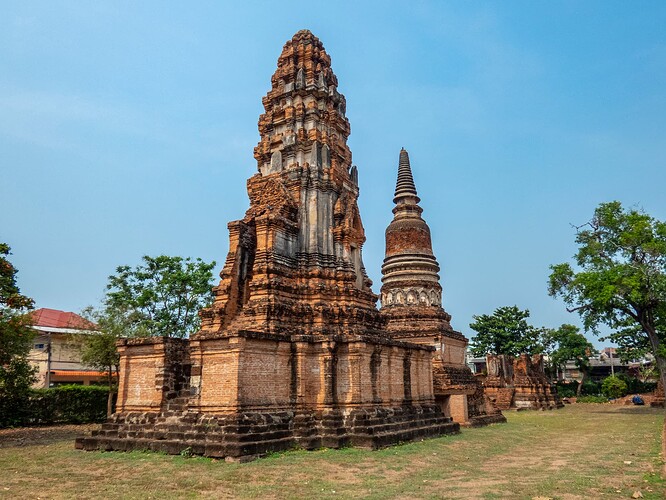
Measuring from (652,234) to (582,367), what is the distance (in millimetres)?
32703

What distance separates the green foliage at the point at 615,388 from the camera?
54.1 m

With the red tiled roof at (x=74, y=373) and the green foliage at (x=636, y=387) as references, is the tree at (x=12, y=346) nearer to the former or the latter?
the red tiled roof at (x=74, y=373)

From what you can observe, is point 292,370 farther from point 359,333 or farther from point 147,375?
point 147,375

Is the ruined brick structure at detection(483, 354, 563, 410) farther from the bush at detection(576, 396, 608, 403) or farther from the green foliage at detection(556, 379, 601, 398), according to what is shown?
the green foliage at detection(556, 379, 601, 398)

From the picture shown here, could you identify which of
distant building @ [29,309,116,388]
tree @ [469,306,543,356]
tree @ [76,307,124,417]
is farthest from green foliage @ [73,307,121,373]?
tree @ [469,306,543,356]

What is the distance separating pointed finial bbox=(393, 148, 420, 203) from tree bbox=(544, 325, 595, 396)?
34249 millimetres

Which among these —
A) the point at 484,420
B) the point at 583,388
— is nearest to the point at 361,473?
the point at 484,420

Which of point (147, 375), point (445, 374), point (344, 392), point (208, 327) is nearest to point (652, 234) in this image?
point (445, 374)

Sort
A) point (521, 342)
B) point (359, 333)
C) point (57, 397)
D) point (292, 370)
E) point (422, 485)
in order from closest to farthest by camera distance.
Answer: point (422, 485) → point (292, 370) → point (359, 333) → point (57, 397) → point (521, 342)

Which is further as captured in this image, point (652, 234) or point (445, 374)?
point (652, 234)

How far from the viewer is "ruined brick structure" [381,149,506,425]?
27.0 meters

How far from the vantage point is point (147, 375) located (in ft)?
53.1

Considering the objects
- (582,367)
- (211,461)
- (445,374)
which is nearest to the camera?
(211,461)

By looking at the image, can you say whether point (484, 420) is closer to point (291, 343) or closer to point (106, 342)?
point (291, 343)
